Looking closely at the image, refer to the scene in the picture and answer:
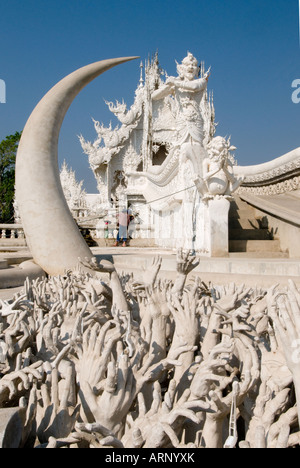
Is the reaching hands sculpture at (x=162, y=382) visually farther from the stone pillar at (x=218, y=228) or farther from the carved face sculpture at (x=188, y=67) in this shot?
the carved face sculpture at (x=188, y=67)

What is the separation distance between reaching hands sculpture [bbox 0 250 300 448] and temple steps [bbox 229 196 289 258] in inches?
194

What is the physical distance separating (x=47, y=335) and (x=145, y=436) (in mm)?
1159

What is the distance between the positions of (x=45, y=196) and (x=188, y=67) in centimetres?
738

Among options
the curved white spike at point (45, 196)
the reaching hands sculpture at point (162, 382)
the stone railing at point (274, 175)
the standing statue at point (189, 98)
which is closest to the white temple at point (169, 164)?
the standing statue at point (189, 98)

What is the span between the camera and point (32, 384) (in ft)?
7.36

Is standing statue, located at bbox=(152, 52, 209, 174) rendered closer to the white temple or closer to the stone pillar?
the white temple

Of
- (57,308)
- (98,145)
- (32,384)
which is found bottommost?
(32,384)

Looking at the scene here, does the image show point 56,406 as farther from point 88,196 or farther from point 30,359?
point 88,196

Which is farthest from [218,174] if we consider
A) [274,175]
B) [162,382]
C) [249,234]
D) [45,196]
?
[274,175]

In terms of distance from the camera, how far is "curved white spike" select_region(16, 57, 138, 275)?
6238 mm

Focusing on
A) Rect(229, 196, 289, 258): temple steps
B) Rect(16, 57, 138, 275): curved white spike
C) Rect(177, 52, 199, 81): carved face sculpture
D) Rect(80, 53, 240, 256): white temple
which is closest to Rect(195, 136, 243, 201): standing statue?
Rect(80, 53, 240, 256): white temple

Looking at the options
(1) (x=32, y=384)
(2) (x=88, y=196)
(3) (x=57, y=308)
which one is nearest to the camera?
(1) (x=32, y=384)
